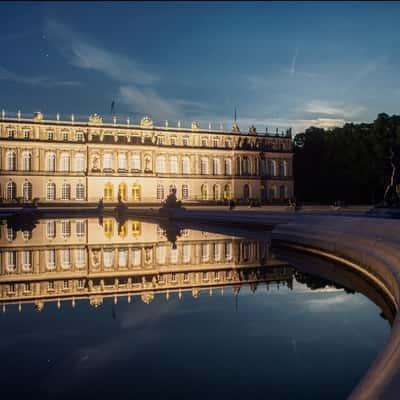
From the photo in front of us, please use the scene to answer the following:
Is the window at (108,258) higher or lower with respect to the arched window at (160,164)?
lower

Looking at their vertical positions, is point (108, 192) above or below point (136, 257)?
above

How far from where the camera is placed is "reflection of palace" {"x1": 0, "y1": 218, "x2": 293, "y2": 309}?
725 centimetres

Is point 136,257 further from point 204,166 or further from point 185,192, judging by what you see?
point 204,166

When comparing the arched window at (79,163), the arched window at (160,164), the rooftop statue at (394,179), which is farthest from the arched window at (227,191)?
the rooftop statue at (394,179)

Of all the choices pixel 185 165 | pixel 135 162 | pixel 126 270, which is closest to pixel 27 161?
pixel 135 162

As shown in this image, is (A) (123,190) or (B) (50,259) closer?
(B) (50,259)

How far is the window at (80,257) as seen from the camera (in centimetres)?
1015

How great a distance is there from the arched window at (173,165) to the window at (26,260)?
6683 cm

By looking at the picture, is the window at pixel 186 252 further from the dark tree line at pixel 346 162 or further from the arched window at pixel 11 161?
the arched window at pixel 11 161

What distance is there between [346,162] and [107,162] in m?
35.5

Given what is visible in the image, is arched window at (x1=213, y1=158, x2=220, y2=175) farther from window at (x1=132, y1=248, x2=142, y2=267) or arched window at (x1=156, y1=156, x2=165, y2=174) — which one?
window at (x1=132, y1=248, x2=142, y2=267)

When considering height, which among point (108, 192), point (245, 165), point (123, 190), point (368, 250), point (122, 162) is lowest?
point (368, 250)

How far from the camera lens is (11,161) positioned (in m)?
69.3

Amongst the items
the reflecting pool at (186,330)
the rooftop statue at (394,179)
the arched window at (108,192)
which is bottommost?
the reflecting pool at (186,330)
